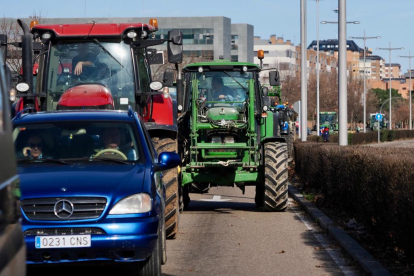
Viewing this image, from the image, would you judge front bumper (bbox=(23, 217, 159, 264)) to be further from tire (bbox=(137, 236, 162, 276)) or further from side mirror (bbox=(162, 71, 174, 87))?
side mirror (bbox=(162, 71, 174, 87))

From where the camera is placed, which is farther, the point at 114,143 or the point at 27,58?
the point at 27,58

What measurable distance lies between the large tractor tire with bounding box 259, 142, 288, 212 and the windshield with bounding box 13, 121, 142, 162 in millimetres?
7080

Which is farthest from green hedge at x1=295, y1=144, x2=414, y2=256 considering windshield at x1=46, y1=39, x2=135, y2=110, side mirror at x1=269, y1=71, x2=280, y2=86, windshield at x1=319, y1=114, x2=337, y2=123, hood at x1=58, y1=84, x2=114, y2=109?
windshield at x1=319, y1=114, x2=337, y2=123

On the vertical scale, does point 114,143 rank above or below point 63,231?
above

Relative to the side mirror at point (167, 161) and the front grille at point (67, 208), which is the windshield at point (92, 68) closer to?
the side mirror at point (167, 161)

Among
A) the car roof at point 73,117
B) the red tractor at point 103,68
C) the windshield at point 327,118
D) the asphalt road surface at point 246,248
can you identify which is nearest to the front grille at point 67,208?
the asphalt road surface at point 246,248

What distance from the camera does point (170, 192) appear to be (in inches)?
458

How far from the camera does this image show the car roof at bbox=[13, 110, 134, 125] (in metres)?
9.23

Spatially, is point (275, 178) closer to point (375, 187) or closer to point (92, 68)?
point (375, 187)

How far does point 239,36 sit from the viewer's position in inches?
4739

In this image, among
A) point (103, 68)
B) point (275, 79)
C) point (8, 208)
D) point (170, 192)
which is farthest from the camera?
point (275, 79)

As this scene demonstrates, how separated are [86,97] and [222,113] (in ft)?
18.0

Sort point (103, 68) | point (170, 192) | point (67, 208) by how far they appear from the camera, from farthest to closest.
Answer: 1. point (103, 68)
2. point (170, 192)
3. point (67, 208)

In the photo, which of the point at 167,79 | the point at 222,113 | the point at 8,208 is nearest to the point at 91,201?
the point at 8,208
